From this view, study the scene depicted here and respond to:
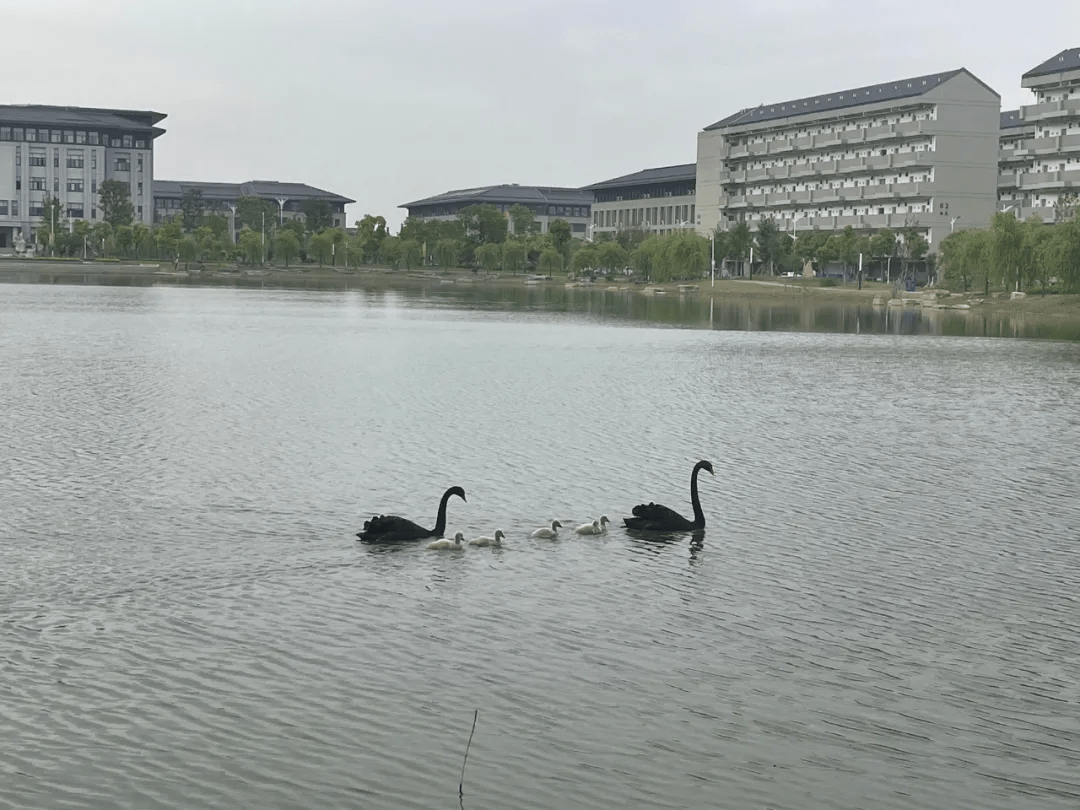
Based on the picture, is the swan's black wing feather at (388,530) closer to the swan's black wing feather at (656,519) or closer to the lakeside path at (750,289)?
the swan's black wing feather at (656,519)

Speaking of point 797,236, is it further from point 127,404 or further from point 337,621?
point 337,621

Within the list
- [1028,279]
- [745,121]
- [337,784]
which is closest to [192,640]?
[337,784]

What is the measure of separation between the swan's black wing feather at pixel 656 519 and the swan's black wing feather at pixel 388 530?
3682 mm

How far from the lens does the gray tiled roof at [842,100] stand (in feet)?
527

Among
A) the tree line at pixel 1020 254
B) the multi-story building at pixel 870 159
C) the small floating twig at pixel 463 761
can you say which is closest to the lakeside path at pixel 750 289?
the tree line at pixel 1020 254

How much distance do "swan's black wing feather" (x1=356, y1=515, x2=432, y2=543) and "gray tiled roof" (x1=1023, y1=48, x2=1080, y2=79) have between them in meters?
143

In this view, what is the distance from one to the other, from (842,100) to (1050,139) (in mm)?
31818

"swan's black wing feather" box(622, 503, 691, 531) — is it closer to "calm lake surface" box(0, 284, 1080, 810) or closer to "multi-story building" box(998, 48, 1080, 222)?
"calm lake surface" box(0, 284, 1080, 810)

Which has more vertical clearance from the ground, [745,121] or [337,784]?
[745,121]

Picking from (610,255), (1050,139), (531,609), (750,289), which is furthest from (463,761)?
(610,255)

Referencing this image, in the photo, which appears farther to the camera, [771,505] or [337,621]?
[771,505]

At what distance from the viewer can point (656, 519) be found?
22.8 metres

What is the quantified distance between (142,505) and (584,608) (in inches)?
369

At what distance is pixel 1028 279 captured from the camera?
4729 inches
